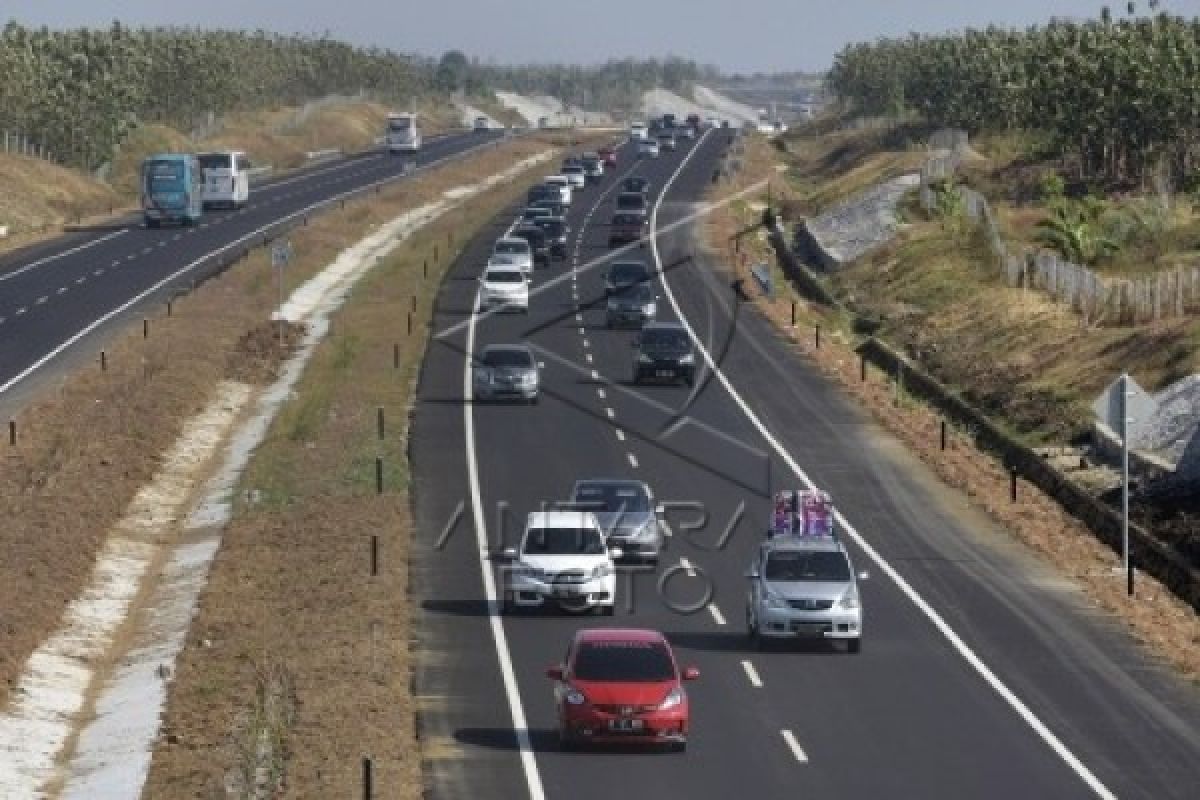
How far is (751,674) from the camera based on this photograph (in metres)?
39.0

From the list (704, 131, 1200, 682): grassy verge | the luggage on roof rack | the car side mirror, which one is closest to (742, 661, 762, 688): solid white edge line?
(704, 131, 1200, 682): grassy verge

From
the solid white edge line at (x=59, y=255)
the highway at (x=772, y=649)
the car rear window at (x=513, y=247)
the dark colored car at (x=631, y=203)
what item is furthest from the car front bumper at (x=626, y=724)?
the dark colored car at (x=631, y=203)

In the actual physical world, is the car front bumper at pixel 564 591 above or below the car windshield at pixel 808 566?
below

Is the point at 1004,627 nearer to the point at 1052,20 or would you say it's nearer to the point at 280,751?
the point at 280,751

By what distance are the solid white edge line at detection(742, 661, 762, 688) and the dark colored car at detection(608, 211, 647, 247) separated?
85281 millimetres

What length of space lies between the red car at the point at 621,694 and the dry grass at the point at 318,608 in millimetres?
2132

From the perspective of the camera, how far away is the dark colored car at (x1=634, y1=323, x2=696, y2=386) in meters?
74.9

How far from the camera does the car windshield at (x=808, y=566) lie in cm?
4072

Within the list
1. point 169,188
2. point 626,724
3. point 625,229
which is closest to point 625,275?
point 625,229

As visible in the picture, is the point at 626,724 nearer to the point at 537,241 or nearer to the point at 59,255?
the point at 537,241

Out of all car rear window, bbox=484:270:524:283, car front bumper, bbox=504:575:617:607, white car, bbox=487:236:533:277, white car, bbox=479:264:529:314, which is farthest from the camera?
white car, bbox=487:236:533:277

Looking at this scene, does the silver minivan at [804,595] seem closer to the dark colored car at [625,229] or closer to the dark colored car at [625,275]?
the dark colored car at [625,275]

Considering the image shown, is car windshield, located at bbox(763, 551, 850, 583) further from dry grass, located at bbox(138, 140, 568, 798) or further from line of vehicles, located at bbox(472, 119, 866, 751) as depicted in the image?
dry grass, located at bbox(138, 140, 568, 798)

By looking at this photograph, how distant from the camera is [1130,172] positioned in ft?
443
